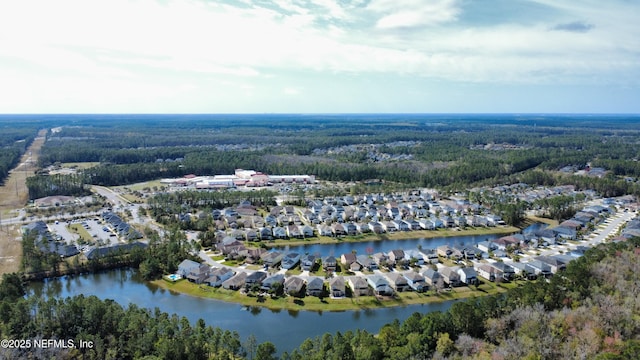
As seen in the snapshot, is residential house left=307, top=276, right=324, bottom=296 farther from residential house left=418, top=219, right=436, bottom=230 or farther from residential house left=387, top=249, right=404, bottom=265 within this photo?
residential house left=418, top=219, right=436, bottom=230

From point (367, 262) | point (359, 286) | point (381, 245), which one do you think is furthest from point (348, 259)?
point (381, 245)

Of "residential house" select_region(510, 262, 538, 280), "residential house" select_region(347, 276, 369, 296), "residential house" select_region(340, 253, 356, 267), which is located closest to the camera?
"residential house" select_region(347, 276, 369, 296)

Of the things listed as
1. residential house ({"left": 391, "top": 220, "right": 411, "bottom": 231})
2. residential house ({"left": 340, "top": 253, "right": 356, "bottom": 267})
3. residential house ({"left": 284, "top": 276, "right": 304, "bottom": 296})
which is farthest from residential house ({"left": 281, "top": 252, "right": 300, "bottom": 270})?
residential house ({"left": 391, "top": 220, "right": 411, "bottom": 231})

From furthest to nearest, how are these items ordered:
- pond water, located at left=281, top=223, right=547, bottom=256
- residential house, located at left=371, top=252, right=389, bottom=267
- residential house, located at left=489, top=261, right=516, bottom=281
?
pond water, located at left=281, top=223, right=547, bottom=256 → residential house, located at left=371, top=252, right=389, bottom=267 → residential house, located at left=489, top=261, right=516, bottom=281

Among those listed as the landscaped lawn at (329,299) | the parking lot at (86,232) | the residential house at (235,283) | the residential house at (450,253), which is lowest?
the landscaped lawn at (329,299)

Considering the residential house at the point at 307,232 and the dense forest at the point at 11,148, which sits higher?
the dense forest at the point at 11,148

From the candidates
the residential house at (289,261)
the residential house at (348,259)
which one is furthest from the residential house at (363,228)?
the residential house at (289,261)

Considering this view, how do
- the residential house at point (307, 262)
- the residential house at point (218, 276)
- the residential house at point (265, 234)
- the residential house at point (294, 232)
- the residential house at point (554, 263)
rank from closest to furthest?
the residential house at point (218, 276), the residential house at point (554, 263), the residential house at point (307, 262), the residential house at point (265, 234), the residential house at point (294, 232)

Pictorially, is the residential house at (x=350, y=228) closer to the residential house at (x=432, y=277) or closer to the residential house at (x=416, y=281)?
the residential house at (x=416, y=281)
